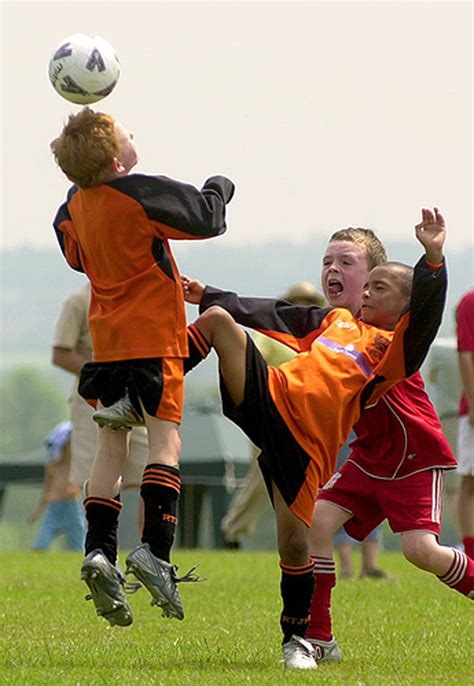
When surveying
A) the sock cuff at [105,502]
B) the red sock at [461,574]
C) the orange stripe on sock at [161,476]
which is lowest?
the red sock at [461,574]

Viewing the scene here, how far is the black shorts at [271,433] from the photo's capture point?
5.72 m

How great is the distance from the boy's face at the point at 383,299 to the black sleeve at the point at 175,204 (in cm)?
70

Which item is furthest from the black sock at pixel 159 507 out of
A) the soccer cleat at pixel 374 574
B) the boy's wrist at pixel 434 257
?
the soccer cleat at pixel 374 574

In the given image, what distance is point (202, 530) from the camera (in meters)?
20.1

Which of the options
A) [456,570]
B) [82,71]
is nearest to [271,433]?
[456,570]

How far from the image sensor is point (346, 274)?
6270 millimetres

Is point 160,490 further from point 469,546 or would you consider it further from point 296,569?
point 469,546

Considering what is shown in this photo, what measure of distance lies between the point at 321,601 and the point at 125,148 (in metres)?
1.94

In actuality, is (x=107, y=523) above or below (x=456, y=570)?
above

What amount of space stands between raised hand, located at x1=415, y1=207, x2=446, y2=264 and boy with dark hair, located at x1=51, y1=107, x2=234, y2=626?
2.45 ft

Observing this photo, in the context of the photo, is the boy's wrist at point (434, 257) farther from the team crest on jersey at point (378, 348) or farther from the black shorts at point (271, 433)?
the black shorts at point (271, 433)

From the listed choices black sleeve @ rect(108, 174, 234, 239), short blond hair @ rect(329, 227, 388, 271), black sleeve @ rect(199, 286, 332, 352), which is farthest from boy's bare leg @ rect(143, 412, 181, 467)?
short blond hair @ rect(329, 227, 388, 271)

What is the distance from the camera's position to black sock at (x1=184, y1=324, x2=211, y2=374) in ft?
19.1

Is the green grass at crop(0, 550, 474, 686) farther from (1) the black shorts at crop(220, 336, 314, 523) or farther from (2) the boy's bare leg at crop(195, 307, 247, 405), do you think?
(2) the boy's bare leg at crop(195, 307, 247, 405)
